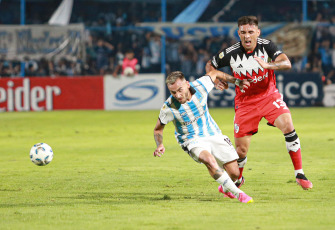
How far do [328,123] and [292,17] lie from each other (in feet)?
51.2

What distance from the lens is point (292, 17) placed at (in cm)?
3459

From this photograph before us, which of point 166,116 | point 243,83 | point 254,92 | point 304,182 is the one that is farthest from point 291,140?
point 166,116

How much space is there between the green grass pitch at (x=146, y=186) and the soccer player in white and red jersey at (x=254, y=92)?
0.58 metres

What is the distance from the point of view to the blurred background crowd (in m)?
29.1

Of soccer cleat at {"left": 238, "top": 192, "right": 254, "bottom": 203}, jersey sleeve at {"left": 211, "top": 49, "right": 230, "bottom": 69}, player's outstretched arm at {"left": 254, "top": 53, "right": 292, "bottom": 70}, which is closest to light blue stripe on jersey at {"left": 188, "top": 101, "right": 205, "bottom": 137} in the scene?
soccer cleat at {"left": 238, "top": 192, "right": 254, "bottom": 203}

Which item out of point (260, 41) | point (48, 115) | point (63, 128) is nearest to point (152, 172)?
point (260, 41)

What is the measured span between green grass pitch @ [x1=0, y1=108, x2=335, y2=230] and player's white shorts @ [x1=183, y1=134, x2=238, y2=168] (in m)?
0.50

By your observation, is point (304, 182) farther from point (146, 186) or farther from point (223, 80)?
point (146, 186)

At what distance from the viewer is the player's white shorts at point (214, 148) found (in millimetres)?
8070

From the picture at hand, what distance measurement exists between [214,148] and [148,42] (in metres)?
22.9

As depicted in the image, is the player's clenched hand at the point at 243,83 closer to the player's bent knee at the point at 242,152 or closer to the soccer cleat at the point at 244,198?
the player's bent knee at the point at 242,152

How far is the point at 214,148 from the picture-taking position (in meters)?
8.26

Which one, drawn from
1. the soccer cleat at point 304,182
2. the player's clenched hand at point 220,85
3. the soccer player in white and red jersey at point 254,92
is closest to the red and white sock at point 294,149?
the soccer player in white and red jersey at point 254,92

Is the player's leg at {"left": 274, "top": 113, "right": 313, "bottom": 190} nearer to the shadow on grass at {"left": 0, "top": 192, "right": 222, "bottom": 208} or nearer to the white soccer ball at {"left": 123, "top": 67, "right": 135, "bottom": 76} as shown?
the shadow on grass at {"left": 0, "top": 192, "right": 222, "bottom": 208}
